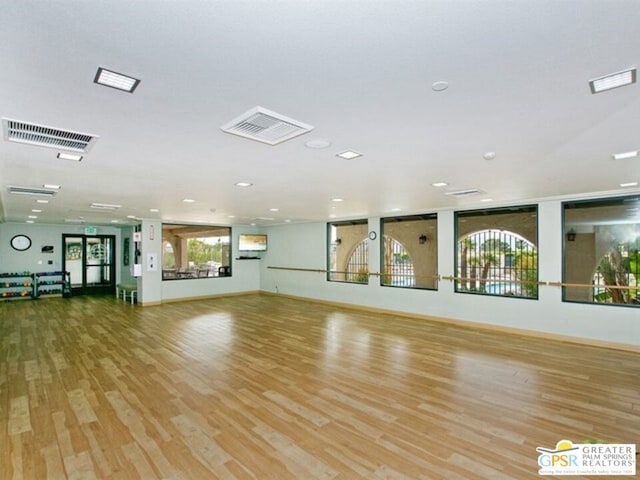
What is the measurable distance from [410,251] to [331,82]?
9.83 m

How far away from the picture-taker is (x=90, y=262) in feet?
43.1

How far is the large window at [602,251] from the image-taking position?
6.03 m

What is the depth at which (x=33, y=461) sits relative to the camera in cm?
271

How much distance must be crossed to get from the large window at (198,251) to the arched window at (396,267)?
6.13 m

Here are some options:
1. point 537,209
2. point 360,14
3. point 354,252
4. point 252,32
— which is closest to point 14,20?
point 252,32

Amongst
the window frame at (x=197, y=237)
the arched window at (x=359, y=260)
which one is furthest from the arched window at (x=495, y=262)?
the window frame at (x=197, y=237)

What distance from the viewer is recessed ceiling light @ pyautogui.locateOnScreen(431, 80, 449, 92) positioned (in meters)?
1.99

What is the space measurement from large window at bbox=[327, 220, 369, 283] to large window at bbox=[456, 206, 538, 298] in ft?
9.74

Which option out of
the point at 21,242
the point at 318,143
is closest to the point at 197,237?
the point at 21,242

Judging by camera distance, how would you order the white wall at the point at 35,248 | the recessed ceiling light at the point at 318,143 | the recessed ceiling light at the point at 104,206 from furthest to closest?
the white wall at the point at 35,248
the recessed ceiling light at the point at 104,206
the recessed ceiling light at the point at 318,143

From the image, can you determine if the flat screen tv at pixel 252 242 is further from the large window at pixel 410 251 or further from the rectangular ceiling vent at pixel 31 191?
the rectangular ceiling vent at pixel 31 191

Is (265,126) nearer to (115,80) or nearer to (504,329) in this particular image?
(115,80)

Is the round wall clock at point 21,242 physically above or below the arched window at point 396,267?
above

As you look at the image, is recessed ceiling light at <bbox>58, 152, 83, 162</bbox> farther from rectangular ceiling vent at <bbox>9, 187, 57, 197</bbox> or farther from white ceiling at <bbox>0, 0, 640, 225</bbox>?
rectangular ceiling vent at <bbox>9, 187, 57, 197</bbox>
